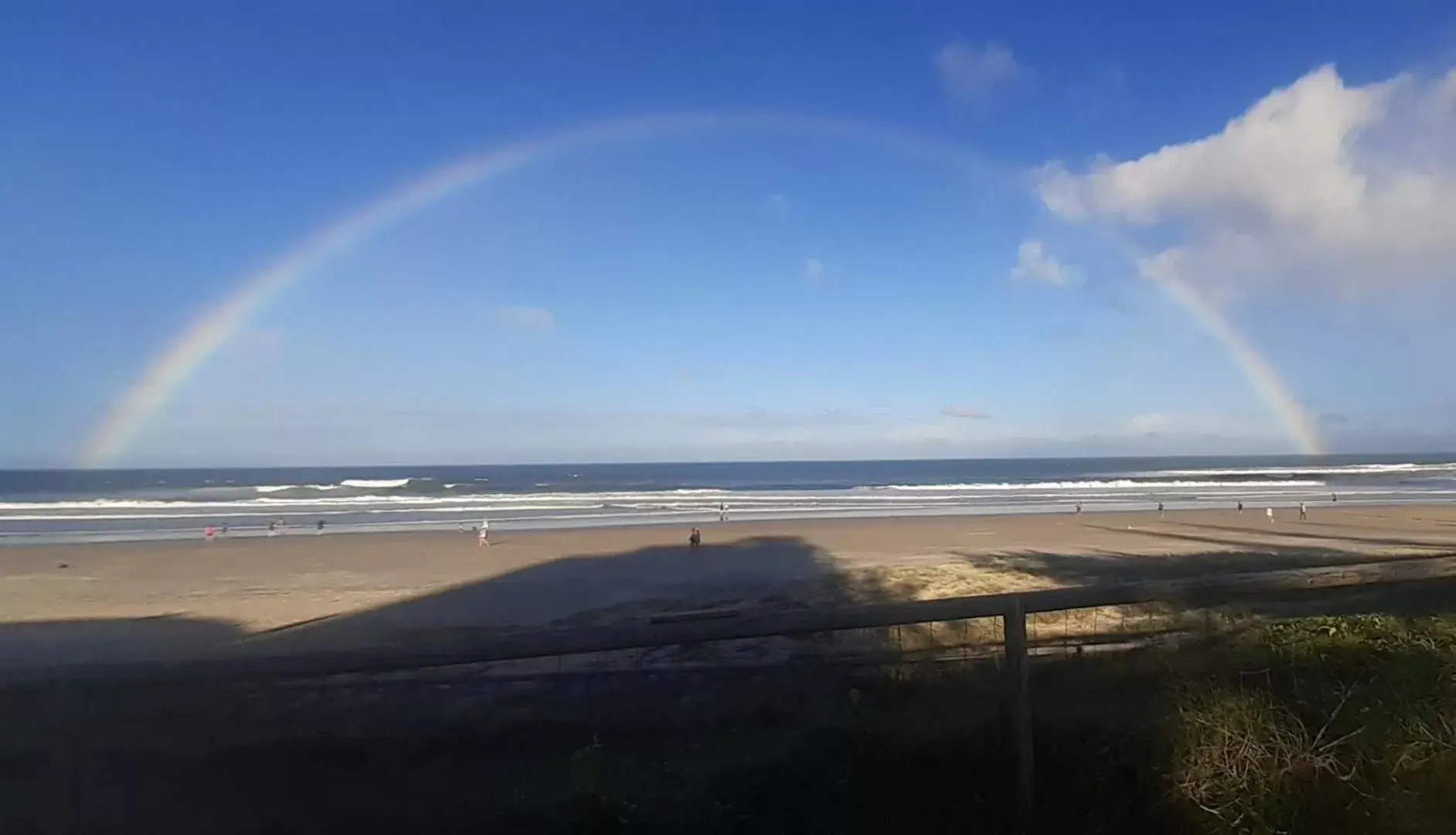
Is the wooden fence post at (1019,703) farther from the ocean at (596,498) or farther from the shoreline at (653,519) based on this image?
the ocean at (596,498)

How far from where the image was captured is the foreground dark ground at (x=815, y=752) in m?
3.85

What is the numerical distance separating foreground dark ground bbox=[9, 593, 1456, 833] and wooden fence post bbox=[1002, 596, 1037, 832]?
0.08 m

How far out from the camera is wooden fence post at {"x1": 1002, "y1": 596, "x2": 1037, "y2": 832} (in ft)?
13.0

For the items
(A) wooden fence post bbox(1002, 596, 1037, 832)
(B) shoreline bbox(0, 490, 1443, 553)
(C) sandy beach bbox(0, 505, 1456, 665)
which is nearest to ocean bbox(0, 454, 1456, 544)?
(B) shoreline bbox(0, 490, 1443, 553)

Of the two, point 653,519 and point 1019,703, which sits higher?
point 1019,703

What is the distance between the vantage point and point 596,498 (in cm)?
5166

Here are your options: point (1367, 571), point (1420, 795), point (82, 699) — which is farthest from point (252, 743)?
point (1367, 571)

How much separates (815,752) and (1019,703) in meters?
0.94

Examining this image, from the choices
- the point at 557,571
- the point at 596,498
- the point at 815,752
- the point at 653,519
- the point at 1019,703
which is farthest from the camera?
the point at 596,498

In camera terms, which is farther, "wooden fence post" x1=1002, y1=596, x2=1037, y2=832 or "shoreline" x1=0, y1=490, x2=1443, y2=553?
"shoreline" x1=0, y1=490, x2=1443, y2=553

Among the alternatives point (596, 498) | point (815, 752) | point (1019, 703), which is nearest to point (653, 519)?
point (596, 498)

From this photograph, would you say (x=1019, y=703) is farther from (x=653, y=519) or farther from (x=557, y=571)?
(x=653, y=519)

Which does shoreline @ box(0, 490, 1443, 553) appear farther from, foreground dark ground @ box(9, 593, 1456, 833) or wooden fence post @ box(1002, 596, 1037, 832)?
wooden fence post @ box(1002, 596, 1037, 832)

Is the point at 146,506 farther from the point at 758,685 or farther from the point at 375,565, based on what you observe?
the point at 758,685
